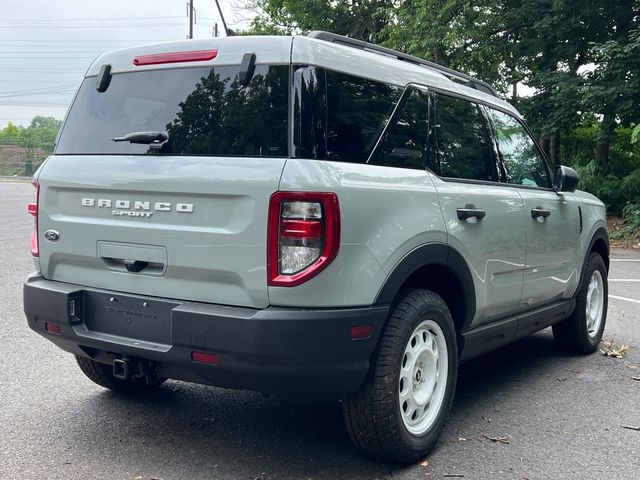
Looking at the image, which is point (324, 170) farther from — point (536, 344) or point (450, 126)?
point (536, 344)

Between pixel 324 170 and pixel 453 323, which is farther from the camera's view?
pixel 453 323

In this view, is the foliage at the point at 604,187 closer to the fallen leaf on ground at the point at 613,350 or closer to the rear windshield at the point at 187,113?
the fallen leaf on ground at the point at 613,350

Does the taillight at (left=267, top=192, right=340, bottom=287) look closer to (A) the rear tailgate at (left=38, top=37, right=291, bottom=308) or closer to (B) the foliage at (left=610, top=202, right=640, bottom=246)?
(A) the rear tailgate at (left=38, top=37, right=291, bottom=308)

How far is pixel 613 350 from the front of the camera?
5637 millimetres

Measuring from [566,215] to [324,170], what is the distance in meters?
2.76

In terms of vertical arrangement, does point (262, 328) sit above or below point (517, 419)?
above

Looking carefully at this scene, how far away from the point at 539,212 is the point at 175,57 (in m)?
2.54

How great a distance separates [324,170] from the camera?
2.76 meters

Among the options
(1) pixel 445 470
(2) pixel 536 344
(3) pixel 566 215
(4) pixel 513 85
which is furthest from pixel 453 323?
(4) pixel 513 85

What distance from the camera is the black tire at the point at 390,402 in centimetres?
297

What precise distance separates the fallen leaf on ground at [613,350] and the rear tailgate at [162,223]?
3.85 m

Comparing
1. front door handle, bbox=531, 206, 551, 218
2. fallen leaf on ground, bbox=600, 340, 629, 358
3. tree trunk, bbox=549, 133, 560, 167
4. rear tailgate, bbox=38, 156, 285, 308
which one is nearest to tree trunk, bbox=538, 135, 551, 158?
tree trunk, bbox=549, 133, 560, 167

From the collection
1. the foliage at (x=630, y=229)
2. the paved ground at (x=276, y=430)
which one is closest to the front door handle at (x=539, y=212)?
the paved ground at (x=276, y=430)

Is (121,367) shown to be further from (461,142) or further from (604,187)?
(604,187)
